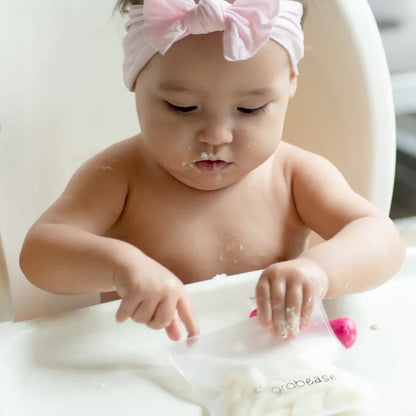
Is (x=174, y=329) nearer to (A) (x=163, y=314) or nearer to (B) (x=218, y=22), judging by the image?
(A) (x=163, y=314)

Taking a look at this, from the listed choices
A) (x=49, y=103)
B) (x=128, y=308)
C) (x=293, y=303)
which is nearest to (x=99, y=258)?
(x=128, y=308)

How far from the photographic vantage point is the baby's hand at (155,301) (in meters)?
0.54

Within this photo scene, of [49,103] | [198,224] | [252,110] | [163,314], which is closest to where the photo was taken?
[163,314]

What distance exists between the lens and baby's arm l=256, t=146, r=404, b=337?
54 centimetres

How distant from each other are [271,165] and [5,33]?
377 millimetres

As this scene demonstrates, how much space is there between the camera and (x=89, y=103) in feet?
2.97

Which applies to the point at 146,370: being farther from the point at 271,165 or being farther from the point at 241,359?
the point at 271,165

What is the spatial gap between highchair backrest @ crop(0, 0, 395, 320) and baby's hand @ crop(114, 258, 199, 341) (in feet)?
0.87

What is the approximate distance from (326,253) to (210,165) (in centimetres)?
14

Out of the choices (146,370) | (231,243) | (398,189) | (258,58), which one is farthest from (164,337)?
(398,189)

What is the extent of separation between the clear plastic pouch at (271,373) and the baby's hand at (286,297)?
3cm

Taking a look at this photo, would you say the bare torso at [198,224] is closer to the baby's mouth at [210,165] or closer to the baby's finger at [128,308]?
the baby's mouth at [210,165]

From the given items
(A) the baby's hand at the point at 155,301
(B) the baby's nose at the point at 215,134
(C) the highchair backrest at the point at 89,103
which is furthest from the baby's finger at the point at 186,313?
(C) the highchair backrest at the point at 89,103

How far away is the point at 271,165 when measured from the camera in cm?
78
